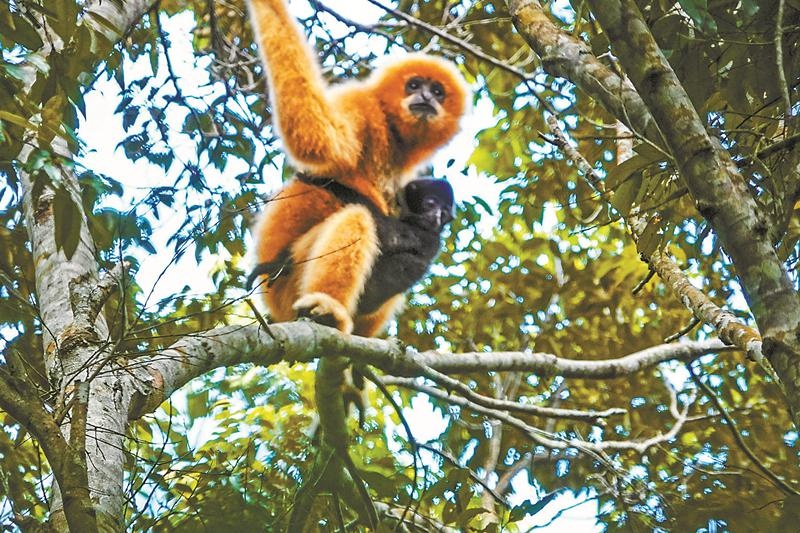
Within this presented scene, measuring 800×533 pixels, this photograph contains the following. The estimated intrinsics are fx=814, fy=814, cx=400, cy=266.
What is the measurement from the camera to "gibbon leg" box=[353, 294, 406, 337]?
18.6ft

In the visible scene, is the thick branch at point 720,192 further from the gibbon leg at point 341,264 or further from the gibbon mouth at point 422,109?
the gibbon mouth at point 422,109

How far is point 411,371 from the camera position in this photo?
152 inches

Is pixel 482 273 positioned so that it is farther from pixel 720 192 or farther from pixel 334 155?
pixel 720 192

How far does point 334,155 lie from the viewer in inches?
205

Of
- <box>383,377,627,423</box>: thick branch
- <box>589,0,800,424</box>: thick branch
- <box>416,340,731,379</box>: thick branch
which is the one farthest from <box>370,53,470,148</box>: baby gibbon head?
<box>589,0,800,424</box>: thick branch

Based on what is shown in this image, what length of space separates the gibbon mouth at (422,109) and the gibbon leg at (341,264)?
132 cm

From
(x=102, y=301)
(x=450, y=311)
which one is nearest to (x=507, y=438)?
(x=450, y=311)

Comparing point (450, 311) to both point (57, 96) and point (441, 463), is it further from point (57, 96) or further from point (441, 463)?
point (57, 96)

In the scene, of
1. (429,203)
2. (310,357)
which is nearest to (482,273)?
(429,203)

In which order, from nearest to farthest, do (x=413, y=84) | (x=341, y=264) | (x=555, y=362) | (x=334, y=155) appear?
(x=555, y=362) < (x=341, y=264) < (x=334, y=155) < (x=413, y=84)

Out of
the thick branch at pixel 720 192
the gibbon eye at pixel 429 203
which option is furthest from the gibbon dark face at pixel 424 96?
the thick branch at pixel 720 192

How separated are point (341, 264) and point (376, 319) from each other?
1.09 meters

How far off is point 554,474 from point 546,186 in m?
2.45

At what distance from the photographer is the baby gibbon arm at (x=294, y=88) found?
4.89 m
